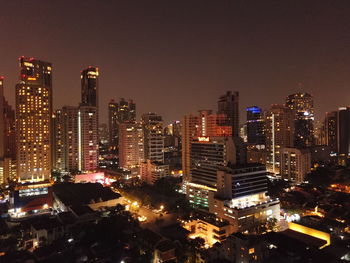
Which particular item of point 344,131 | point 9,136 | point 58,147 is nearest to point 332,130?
point 344,131

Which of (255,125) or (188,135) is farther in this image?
(255,125)

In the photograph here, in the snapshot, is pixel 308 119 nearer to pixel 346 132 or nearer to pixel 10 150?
pixel 346 132

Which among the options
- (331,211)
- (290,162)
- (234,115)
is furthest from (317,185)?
(234,115)

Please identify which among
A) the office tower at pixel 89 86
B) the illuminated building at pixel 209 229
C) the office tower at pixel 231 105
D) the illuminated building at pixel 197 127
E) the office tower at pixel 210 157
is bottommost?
the illuminated building at pixel 209 229

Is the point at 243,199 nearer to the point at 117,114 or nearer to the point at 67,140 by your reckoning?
the point at 67,140

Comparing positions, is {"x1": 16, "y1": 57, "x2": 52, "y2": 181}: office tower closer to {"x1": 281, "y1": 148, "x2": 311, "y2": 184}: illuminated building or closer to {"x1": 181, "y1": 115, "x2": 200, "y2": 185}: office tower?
{"x1": 181, "y1": 115, "x2": 200, "y2": 185}: office tower

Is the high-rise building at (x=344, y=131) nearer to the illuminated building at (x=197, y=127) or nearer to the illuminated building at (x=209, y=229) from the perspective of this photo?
the illuminated building at (x=197, y=127)

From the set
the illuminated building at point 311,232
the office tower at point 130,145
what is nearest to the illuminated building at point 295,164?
the illuminated building at point 311,232
